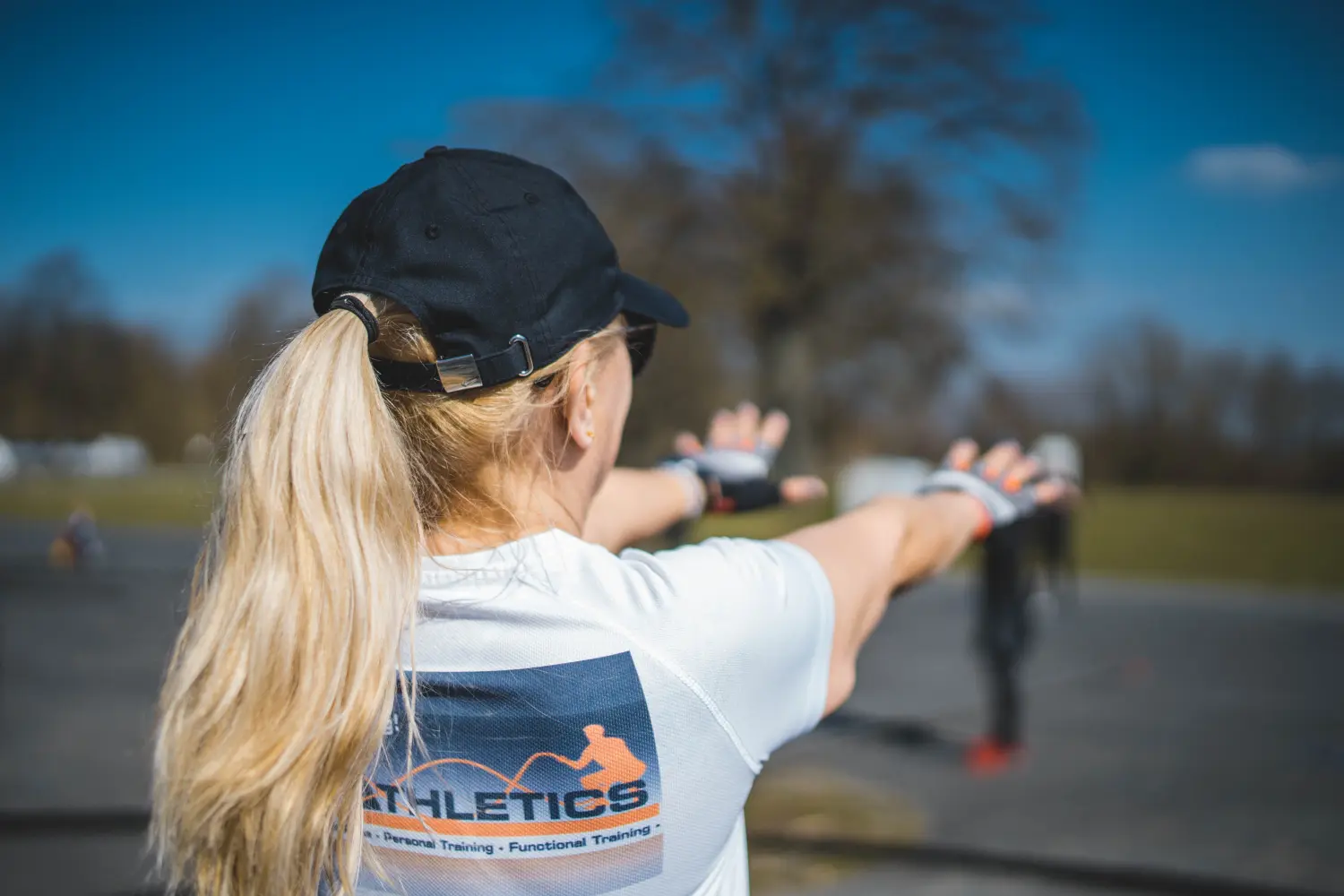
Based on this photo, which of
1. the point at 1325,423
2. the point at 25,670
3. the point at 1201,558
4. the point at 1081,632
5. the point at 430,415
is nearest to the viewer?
the point at 430,415

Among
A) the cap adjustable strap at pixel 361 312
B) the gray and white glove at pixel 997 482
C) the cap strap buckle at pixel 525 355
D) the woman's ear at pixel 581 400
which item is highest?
the cap adjustable strap at pixel 361 312

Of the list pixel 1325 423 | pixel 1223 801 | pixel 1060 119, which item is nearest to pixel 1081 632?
pixel 1223 801

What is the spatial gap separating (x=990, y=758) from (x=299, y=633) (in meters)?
5.12

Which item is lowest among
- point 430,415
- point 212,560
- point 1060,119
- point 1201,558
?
point 1201,558

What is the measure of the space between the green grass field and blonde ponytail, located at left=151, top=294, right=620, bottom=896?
7890mm

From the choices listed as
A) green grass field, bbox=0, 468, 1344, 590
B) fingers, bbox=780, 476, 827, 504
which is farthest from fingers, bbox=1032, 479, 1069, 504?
green grass field, bbox=0, 468, 1344, 590

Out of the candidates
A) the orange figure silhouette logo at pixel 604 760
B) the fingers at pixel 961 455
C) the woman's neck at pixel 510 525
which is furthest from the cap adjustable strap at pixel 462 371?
the fingers at pixel 961 455

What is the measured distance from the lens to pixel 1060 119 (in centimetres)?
1730

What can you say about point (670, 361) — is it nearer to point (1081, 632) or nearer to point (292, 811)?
point (1081, 632)

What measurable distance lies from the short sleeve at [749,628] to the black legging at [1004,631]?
441 centimetres

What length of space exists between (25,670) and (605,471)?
28.7ft

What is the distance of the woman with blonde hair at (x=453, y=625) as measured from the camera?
1.11 meters

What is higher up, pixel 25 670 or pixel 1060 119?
pixel 1060 119

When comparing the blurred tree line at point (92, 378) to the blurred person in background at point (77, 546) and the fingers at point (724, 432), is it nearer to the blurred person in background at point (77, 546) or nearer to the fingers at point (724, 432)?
the blurred person in background at point (77, 546)
